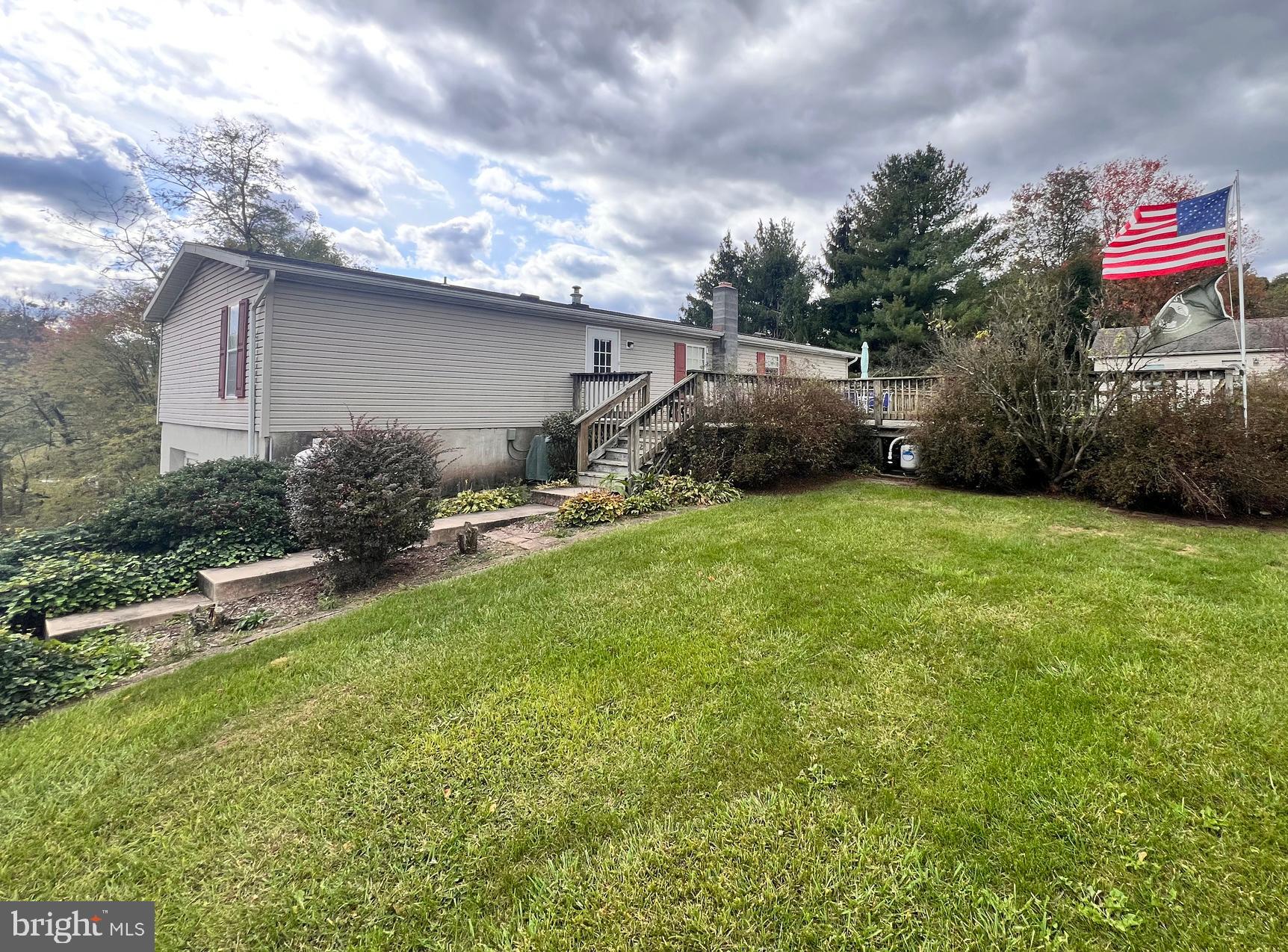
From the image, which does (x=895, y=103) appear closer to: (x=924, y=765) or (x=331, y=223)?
(x=924, y=765)

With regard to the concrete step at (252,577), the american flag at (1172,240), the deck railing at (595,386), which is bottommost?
the concrete step at (252,577)

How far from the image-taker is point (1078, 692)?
8.41 feet

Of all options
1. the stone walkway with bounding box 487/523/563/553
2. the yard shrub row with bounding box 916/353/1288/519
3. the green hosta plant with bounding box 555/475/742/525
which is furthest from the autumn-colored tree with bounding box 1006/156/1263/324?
the stone walkway with bounding box 487/523/563/553

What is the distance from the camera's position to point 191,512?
5.94 m

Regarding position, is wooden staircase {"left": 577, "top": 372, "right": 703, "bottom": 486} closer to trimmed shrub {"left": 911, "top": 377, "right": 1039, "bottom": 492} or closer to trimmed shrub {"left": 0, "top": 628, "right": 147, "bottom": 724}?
trimmed shrub {"left": 911, "top": 377, "right": 1039, "bottom": 492}

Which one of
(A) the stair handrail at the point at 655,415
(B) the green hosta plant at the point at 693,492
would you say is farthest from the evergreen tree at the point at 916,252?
(B) the green hosta plant at the point at 693,492

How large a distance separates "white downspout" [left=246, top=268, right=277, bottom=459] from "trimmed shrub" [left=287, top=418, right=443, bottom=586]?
351 centimetres

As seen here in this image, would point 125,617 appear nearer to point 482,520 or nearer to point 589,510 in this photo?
point 482,520

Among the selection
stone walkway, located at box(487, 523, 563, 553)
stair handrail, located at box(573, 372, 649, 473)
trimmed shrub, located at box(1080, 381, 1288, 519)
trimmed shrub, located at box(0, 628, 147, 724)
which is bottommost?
trimmed shrub, located at box(0, 628, 147, 724)

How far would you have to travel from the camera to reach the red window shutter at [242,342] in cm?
852

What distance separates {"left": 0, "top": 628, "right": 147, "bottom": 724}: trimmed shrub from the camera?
3.25 m

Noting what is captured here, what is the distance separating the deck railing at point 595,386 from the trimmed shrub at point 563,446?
86 cm

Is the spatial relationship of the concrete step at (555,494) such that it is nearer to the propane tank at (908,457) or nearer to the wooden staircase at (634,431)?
the wooden staircase at (634,431)

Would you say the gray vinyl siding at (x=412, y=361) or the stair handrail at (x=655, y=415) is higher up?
the gray vinyl siding at (x=412, y=361)
